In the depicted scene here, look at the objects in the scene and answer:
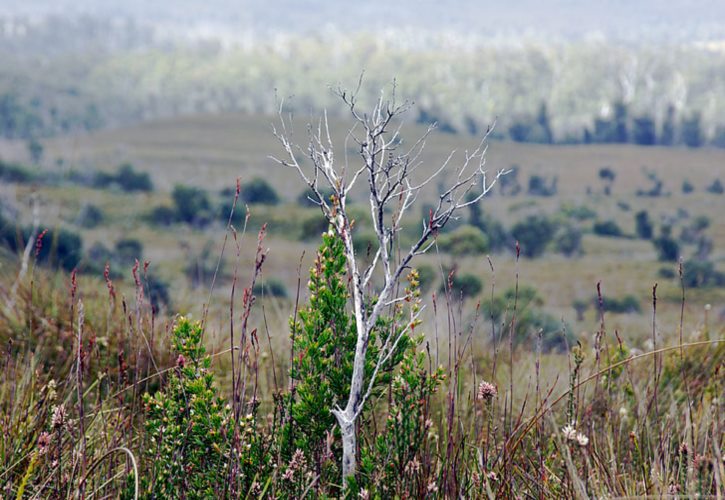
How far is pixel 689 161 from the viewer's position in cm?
9638

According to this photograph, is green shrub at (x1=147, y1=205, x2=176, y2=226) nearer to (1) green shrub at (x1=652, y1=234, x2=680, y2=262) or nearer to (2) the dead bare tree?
(1) green shrub at (x1=652, y1=234, x2=680, y2=262)

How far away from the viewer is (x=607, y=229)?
78.0 metres

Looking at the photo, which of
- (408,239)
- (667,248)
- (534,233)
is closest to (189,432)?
(408,239)

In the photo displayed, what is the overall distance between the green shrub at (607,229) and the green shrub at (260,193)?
3450 centimetres

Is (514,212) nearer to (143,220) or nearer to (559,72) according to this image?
(143,220)

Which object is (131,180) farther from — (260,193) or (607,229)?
(607,229)

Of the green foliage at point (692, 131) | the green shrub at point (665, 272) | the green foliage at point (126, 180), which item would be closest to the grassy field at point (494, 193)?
the green shrub at point (665, 272)

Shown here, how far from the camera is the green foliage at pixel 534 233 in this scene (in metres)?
71.1

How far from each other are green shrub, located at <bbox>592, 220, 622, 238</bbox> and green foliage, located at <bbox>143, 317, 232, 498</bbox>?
78.5 metres

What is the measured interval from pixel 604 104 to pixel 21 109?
92.9 meters

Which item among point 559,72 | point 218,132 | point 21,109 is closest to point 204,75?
point 218,132

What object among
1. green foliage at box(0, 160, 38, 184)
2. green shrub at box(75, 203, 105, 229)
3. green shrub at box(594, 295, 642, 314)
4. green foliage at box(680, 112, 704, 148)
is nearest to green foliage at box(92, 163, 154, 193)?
green foliage at box(0, 160, 38, 184)

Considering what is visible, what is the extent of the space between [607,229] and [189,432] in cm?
7983

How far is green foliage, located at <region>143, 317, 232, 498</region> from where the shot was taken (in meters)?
2.67
